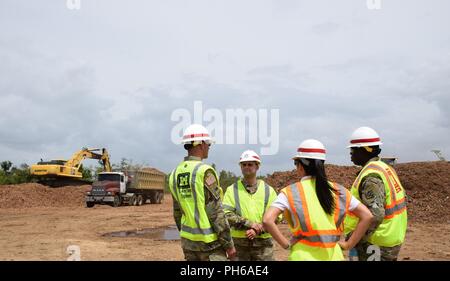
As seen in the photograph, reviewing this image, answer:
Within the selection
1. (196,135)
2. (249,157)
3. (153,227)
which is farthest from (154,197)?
(196,135)

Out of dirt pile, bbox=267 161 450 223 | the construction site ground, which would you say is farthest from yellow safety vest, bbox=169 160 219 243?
dirt pile, bbox=267 161 450 223

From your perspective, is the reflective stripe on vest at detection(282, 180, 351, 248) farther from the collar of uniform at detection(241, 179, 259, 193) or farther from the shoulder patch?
the collar of uniform at detection(241, 179, 259, 193)

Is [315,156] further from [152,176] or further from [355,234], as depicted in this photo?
[152,176]

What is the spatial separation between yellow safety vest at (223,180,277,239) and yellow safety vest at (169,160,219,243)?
3.42 ft

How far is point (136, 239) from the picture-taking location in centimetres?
1291

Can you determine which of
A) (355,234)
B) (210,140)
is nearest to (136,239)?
(210,140)

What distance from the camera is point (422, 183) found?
69.2 feet

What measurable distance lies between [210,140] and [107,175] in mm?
24887

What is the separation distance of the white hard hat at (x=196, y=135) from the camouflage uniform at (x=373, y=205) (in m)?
1.48

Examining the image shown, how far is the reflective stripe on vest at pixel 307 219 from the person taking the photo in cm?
292

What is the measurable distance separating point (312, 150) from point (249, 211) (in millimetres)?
1974

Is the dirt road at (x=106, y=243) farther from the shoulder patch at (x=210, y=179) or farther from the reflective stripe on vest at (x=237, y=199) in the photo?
the shoulder patch at (x=210, y=179)

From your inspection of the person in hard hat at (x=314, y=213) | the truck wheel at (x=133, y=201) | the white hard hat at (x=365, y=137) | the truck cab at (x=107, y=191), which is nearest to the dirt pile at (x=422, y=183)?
the truck wheel at (x=133, y=201)
